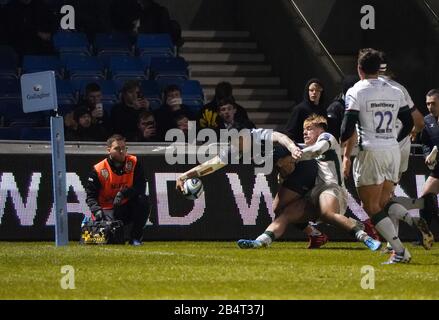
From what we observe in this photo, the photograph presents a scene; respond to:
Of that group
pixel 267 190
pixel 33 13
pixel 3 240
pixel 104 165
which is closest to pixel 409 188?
pixel 267 190

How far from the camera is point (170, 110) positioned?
20.1 metres

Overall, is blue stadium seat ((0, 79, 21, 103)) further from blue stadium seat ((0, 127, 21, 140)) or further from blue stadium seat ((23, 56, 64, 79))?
blue stadium seat ((0, 127, 21, 140))

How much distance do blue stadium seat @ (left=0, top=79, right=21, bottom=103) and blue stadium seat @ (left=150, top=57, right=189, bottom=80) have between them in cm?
242

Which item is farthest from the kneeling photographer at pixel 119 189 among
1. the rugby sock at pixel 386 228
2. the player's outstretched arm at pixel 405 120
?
the rugby sock at pixel 386 228

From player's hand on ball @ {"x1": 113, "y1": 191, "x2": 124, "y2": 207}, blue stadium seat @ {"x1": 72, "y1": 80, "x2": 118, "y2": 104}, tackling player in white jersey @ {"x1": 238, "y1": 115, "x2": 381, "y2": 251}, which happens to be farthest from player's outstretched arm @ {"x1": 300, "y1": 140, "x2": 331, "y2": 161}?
blue stadium seat @ {"x1": 72, "y1": 80, "x2": 118, "y2": 104}

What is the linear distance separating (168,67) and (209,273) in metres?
10.2

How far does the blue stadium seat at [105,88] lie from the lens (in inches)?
848

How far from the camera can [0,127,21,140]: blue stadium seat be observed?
1984 centimetres

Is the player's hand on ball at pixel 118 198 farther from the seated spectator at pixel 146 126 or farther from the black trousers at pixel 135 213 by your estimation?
the seated spectator at pixel 146 126

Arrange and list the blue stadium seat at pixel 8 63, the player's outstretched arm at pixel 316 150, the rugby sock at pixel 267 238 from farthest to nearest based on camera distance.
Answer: the blue stadium seat at pixel 8 63 → the rugby sock at pixel 267 238 → the player's outstretched arm at pixel 316 150

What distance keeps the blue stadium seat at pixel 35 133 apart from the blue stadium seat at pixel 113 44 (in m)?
3.25

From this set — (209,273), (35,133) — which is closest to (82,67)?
(35,133)

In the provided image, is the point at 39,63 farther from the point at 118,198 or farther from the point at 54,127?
the point at 54,127

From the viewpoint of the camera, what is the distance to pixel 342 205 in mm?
16000
